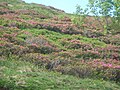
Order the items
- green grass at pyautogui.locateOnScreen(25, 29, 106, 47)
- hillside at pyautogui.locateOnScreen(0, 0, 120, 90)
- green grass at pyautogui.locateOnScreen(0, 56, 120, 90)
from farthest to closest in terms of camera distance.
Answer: green grass at pyautogui.locateOnScreen(25, 29, 106, 47) < hillside at pyautogui.locateOnScreen(0, 0, 120, 90) < green grass at pyautogui.locateOnScreen(0, 56, 120, 90)

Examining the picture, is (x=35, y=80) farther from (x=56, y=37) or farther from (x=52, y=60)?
(x=56, y=37)

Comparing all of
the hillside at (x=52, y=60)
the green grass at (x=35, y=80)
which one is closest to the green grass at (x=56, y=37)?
the hillside at (x=52, y=60)

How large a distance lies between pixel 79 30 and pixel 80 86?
16.1 meters

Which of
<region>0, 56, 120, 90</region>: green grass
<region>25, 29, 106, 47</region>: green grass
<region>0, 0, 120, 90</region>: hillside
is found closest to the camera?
<region>0, 56, 120, 90</region>: green grass

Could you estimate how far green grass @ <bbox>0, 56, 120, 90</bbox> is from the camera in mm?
13080

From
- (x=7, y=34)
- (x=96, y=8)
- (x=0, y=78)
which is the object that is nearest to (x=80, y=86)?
(x=0, y=78)

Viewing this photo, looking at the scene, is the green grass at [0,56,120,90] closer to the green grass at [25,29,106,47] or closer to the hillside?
the hillside

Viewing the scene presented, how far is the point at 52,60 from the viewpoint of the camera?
1856 cm

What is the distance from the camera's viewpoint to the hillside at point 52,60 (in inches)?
557

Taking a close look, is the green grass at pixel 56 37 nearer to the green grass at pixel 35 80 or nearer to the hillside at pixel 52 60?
the hillside at pixel 52 60

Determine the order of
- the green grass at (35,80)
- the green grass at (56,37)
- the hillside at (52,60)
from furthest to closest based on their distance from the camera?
1. the green grass at (56,37)
2. the hillside at (52,60)
3. the green grass at (35,80)

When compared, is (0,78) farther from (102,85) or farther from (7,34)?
(7,34)

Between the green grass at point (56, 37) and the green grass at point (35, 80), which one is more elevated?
the green grass at point (56, 37)

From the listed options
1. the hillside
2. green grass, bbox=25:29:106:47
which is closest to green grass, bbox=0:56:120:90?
the hillside
